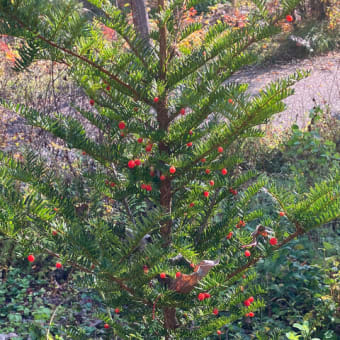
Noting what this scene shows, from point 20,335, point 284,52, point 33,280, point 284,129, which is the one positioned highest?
point 284,52

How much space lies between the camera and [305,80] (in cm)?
912

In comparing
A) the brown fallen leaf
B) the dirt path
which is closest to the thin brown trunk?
the brown fallen leaf

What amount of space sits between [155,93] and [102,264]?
661 mm

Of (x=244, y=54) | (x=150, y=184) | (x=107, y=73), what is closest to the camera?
(x=107, y=73)

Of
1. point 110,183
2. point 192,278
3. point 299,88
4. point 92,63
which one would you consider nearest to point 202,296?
point 192,278

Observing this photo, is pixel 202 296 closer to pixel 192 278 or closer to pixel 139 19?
pixel 192 278

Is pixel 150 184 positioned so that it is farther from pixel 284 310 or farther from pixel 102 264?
pixel 284 310

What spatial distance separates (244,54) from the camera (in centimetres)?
170

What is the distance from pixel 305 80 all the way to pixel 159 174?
8009 millimetres

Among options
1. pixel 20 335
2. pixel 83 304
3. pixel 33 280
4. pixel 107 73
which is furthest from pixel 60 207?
pixel 33 280

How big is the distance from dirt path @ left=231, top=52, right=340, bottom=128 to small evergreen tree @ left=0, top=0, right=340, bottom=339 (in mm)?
5088

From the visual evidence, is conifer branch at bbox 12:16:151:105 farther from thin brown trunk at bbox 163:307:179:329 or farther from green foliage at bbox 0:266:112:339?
green foliage at bbox 0:266:112:339

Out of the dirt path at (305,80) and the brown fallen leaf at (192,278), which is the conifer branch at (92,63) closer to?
the brown fallen leaf at (192,278)

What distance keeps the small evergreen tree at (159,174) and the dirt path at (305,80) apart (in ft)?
16.7
